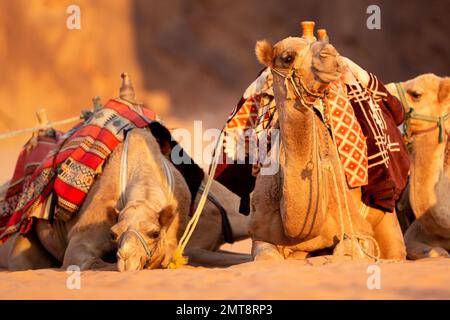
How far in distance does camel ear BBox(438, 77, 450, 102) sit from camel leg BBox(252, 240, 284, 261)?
185 cm

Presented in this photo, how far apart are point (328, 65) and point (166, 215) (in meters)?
1.77

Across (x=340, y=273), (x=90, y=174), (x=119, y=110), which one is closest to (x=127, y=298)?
(x=340, y=273)

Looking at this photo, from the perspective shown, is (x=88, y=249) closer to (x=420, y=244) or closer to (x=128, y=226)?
(x=128, y=226)

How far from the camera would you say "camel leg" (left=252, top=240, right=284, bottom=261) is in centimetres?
610

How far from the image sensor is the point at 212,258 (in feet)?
24.9

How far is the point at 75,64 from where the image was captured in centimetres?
1742

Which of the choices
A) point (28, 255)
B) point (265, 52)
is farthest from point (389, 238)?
point (28, 255)

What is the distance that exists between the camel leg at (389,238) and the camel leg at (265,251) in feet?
2.37

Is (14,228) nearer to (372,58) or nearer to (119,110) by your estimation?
(119,110)

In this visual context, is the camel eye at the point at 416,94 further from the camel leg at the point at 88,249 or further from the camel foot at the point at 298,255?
the camel leg at the point at 88,249

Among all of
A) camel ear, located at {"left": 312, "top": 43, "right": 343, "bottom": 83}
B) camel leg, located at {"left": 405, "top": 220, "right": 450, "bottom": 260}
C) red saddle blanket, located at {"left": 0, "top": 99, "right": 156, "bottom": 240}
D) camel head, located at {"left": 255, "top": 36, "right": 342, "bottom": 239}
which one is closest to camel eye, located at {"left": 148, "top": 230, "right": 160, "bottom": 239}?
camel head, located at {"left": 255, "top": 36, "right": 342, "bottom": 239}

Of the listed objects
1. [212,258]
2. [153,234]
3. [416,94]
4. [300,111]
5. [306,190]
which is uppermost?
[416,94]

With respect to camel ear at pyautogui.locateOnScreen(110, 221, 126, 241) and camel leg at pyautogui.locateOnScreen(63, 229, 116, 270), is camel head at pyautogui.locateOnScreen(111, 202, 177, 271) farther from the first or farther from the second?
camel leg at pyautogui.locateOnScreen(63, 229, 116, 270)

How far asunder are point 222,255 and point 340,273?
105 inches
